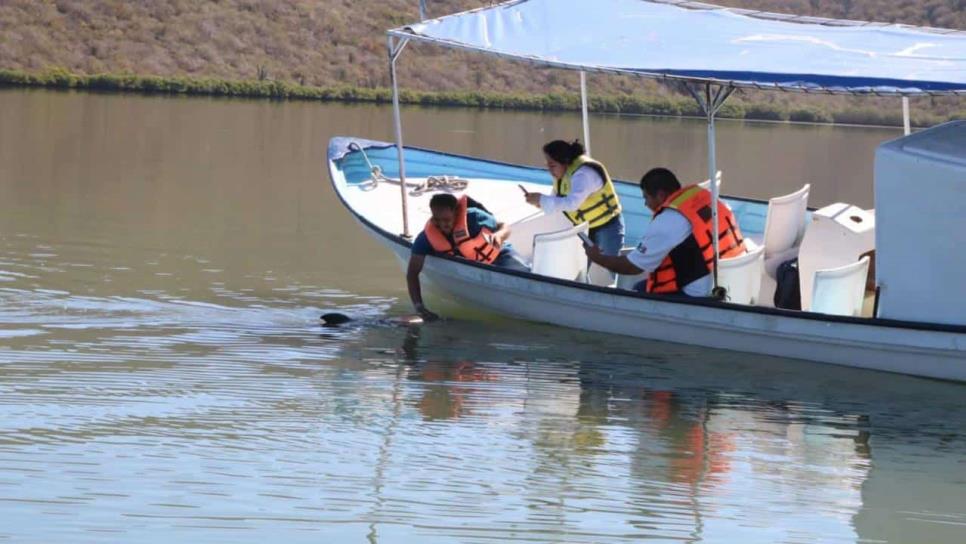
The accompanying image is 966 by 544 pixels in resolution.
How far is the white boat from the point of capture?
26.6ft

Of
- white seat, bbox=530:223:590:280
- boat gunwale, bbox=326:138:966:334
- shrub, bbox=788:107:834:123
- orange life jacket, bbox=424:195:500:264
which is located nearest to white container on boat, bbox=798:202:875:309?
boat gunwale, bbox=326:138:966:334

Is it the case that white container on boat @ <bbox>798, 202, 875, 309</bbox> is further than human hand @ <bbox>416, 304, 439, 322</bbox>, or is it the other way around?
human hand @ <bbox>416, 304, 439, 322</bbox>

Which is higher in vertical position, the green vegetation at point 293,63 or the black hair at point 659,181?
the green vegetation at point 293,63

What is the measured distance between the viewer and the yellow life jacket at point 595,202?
996 centimetres

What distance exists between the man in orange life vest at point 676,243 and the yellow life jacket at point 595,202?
39.6 inches

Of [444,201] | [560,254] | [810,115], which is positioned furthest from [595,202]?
[810,115]

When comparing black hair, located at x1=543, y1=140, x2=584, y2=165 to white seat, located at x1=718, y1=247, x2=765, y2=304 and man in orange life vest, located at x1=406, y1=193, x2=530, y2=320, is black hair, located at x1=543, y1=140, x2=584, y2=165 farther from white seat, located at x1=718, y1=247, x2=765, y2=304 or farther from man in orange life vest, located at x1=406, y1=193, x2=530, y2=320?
white seat, located at x1=718, y1=247, x2=765, y2=304

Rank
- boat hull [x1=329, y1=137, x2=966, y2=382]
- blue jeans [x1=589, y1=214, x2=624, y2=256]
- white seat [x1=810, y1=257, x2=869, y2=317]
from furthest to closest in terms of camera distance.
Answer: blue jeans [x1=589, y1=214, x2=624, y2=256] → white seat [x1=810, y1=257, x2=869, y2=317] → boat hull [x1=329, y1=137, x2=966, y2=382]

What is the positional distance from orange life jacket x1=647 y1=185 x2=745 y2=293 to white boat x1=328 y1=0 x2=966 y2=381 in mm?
117

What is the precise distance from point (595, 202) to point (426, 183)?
3.10 m

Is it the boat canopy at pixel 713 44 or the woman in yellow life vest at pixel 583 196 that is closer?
the boat canopy at pixel 713 44

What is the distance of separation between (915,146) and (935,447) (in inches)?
71.7

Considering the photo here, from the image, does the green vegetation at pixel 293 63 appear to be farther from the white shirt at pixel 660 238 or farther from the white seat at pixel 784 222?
the white shirt at pixel 660 238

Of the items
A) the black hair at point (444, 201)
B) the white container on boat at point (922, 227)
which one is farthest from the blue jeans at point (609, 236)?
the white container on boat at point (922, 227)
